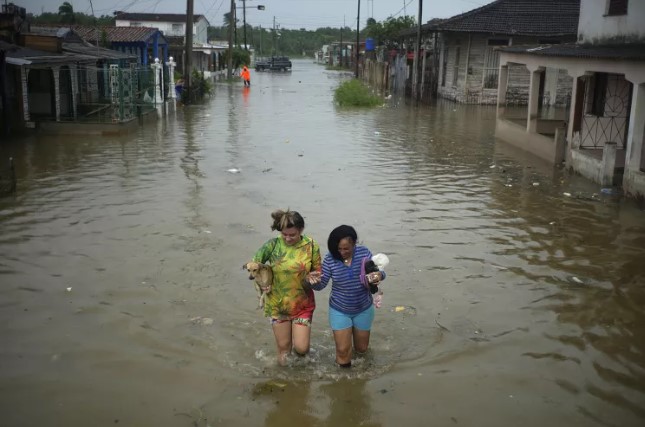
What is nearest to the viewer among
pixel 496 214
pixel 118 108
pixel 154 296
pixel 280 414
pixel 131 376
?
pixel 280 414

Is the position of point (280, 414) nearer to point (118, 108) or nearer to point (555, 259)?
point (555, 259)

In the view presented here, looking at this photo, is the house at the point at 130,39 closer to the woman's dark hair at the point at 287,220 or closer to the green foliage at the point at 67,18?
the green foliage at the point at 67,18

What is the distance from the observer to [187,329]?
21.4 ft

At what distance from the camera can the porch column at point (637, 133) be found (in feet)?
39.1

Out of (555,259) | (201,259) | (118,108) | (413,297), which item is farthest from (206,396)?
(118,108)

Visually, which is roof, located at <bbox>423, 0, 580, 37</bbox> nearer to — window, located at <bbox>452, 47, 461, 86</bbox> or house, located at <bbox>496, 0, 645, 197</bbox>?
window, located at <bbox>452, 47, 461, 86</bbox>

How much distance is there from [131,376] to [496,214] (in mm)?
7344

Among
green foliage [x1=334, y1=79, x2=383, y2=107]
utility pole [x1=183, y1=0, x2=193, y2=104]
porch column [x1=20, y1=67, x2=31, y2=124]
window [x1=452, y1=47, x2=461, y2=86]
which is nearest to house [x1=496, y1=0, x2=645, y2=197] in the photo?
green foliage [x1=334, y1=79, x2=383, y2=107]

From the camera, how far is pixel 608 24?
1595 centimetres

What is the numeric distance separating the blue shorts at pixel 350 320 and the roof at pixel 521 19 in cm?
2879

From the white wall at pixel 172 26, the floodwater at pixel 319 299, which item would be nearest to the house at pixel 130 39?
the floodwater at pixel 319 299

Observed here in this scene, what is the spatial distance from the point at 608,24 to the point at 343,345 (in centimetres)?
1367

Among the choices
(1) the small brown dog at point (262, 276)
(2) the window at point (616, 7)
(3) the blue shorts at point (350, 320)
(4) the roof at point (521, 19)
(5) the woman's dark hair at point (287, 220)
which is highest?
(4) the roof at point (521, 19)

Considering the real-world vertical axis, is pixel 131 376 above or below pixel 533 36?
below
